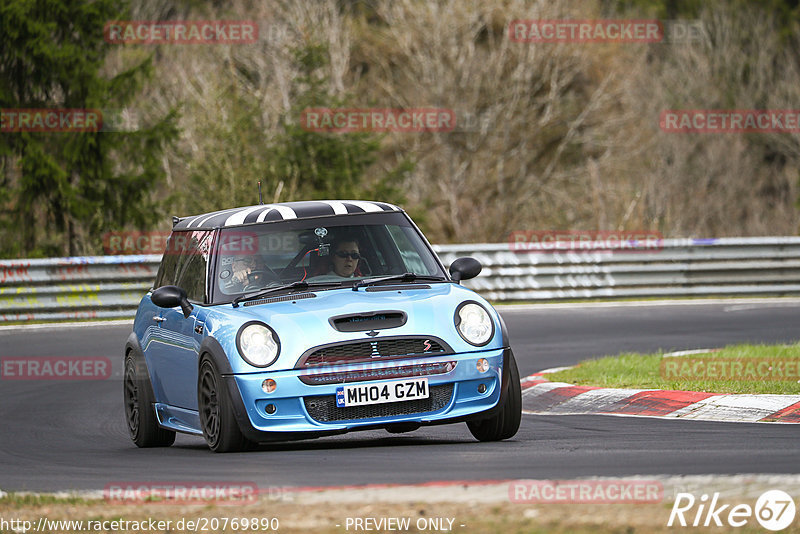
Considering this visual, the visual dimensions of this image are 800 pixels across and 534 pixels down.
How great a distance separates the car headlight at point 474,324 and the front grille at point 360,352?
0.34m

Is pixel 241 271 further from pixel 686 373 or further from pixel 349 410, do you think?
pixel 686 373

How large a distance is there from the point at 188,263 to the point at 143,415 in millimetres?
1151

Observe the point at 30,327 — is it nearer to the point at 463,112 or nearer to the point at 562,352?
the point at 562,352

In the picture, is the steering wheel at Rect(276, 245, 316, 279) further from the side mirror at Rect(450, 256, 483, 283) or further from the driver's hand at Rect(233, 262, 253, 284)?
the side mirror at Rect(450, 256, 483, 283)

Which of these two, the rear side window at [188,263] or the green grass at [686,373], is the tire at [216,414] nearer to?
the rear side window at [188,263]

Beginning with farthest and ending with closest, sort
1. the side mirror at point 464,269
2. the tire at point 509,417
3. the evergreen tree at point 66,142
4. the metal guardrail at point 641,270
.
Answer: the evergreen tree at point 66,142 → the metal guardrail at point 641,270 → the side mirror at point 464,269 → the tire at point 509,417

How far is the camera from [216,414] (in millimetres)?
8367

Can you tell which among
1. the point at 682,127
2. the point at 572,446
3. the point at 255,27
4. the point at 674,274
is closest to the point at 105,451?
the point at 572,446

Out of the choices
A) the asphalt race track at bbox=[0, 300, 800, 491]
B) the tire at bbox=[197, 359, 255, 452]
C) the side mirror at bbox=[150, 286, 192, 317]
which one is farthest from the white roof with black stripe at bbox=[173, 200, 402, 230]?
the asphalt race track at bbox=[0, 300, 800, 491]

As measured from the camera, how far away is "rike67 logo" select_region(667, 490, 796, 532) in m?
5.07

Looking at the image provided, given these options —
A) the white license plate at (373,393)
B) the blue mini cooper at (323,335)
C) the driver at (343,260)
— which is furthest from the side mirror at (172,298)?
the white license plate at (373,393)

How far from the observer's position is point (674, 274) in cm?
2250

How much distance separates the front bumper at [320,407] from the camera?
8.02m

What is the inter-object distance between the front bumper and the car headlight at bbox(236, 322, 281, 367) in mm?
90
